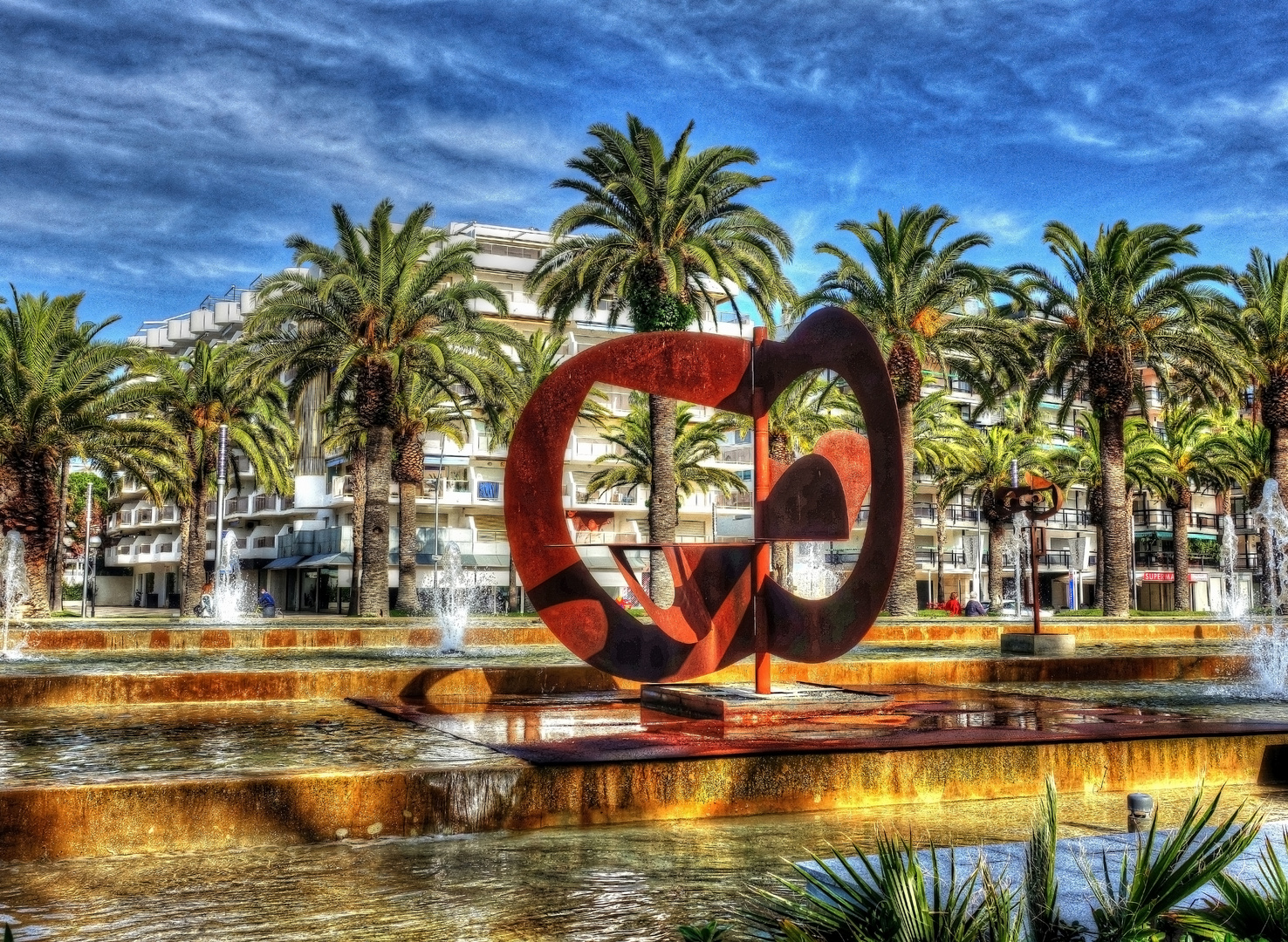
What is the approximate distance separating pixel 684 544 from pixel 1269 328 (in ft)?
91.9

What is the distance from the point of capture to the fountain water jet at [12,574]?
26.6m

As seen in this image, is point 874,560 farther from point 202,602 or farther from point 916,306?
point 202,602

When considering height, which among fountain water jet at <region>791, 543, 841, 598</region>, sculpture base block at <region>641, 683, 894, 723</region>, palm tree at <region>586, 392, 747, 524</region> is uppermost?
palm tree at <region>586, 392, 747, 524</region>

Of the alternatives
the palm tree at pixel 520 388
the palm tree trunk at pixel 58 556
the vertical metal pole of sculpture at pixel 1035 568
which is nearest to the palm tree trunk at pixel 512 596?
the palm tree at pixel 520 388

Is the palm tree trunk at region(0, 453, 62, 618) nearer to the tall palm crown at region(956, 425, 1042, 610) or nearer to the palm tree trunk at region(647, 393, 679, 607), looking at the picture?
the palm tree trunk at region(647, 393, 679, 607)

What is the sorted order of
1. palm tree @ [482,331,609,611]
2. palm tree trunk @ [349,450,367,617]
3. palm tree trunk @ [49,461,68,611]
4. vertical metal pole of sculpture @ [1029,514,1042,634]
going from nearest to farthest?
1. vertical metal pole of sculpture @ [1029,514,1042,634]
2. palm tree @ [482,331,609,611]
3. palm tree trunk @ [49,461,68,611]
4. palm tree trunk @ [349,450,367,617]

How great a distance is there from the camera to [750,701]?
10.2m

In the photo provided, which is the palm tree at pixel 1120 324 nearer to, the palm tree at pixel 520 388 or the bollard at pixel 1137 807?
the palm tree at pixel 520 388

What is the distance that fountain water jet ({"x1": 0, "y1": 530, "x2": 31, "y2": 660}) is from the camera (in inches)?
1046

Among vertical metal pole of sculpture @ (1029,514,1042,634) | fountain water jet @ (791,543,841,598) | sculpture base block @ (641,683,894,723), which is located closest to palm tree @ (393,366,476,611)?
fountain water jet @ (791,543,841,598)

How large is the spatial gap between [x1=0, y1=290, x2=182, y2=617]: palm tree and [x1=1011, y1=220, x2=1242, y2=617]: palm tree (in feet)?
72.1

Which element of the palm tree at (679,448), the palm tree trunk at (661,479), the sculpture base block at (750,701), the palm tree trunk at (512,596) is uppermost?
the palm tree at (679,448)

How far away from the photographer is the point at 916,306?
29.3 meters

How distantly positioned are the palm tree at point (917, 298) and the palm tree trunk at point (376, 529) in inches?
424
